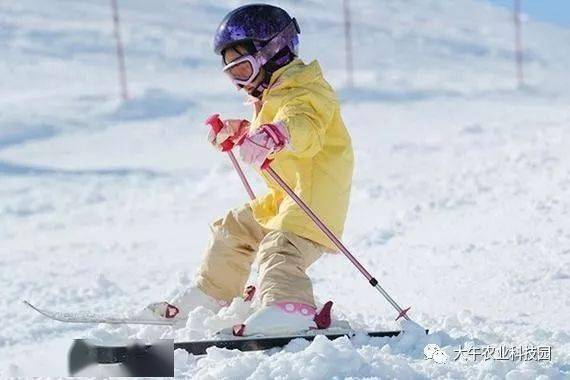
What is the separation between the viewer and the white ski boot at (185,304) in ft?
13.6

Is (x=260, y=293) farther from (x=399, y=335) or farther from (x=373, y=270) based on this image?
(x=373, y=270)

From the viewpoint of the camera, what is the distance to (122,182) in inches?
515

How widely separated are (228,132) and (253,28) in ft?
1.80

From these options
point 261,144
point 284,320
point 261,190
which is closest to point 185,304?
point 284,320

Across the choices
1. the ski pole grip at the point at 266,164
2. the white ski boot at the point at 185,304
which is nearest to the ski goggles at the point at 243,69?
the ski pole grip at the point at 266,164

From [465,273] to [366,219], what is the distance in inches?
110

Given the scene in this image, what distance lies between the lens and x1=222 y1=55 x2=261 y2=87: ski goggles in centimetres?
409

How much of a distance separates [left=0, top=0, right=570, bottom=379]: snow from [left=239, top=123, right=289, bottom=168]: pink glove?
0.67m

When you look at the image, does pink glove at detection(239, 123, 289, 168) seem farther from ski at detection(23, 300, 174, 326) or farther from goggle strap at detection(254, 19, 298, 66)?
ski at detection(23, 300, 174, 326)

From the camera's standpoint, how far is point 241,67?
13.6 feet

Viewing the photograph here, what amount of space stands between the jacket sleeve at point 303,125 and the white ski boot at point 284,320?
0.59 meters

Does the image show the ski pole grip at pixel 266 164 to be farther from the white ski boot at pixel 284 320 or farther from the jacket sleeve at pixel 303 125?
the white ski boot at pixel 284 320

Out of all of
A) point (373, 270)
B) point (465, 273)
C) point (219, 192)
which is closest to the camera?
point (465, 273)

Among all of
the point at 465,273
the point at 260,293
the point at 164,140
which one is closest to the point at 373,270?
the point at 465,273
